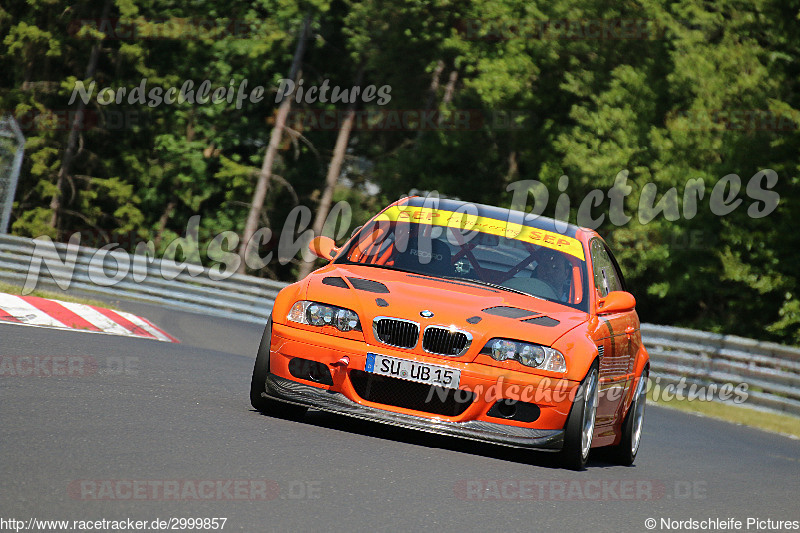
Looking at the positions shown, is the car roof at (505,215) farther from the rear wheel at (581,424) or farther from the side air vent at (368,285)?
the rear wheel at (581,424)

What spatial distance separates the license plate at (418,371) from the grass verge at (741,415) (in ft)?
33.3

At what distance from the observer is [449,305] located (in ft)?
25.9

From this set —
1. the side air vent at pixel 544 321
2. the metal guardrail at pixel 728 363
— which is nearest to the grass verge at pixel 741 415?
the metal guardrail at pixel 728 363

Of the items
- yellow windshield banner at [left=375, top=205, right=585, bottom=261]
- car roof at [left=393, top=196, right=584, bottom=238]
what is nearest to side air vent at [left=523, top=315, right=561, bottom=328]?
yellow windshield banner at [left=375, top=205, right=585, bottom=261]

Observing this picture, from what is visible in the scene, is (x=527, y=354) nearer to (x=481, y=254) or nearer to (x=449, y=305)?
(x=449, y=305)

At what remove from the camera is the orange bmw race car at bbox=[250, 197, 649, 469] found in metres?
7.73

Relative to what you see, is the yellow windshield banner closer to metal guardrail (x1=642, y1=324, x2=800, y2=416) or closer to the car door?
the car door

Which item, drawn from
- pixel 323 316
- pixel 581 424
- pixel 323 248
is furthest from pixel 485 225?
pixel 581 424

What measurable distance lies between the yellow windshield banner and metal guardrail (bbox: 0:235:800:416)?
1114 cm

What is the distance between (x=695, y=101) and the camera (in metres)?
29.9

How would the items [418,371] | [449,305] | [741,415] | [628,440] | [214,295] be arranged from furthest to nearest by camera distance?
[214,295], [741,415], [628,440], [449,305], [418,371]

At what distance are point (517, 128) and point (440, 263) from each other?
1160 inches

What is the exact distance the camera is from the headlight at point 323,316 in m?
7.87

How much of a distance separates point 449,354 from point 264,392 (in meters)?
1.34
